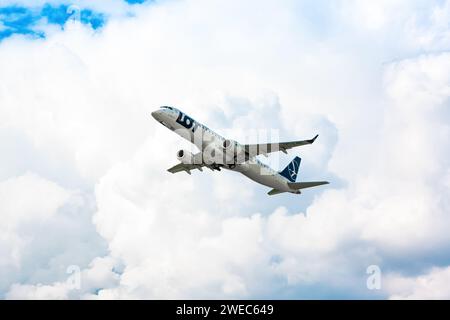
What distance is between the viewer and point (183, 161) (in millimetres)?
127312

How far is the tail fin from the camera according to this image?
137 m

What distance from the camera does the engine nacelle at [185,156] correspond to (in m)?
127

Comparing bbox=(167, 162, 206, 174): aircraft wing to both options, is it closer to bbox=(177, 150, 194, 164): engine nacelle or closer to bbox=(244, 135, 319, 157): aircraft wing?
bbox=(177, 150, 194, 164): engine nacelle

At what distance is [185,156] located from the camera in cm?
12706

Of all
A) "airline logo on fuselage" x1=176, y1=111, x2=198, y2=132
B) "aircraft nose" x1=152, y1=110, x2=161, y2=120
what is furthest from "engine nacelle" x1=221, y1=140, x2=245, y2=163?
"aircraft nose" x1=152, y1=110, x2=161, y2=120

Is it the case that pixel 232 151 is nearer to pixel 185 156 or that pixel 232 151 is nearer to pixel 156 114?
pixel 185 156

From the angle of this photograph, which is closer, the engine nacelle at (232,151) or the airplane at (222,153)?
the airplane at (222,153)

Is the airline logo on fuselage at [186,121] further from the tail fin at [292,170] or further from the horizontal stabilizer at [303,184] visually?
the tail fin at [292,170]

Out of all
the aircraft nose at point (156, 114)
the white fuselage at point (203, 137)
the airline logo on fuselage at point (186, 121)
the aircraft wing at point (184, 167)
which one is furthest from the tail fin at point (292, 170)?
the aircraft nose at point (156, 114)

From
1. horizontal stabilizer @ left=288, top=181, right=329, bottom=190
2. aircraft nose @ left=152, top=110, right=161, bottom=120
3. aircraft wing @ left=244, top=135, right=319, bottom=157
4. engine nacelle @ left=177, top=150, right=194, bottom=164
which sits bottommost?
horizontal stabilizer @ left=288, top=181, right=329, bottom=190

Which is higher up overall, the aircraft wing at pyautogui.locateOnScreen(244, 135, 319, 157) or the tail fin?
the tail fin

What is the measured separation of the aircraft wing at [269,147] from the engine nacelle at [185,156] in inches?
448
